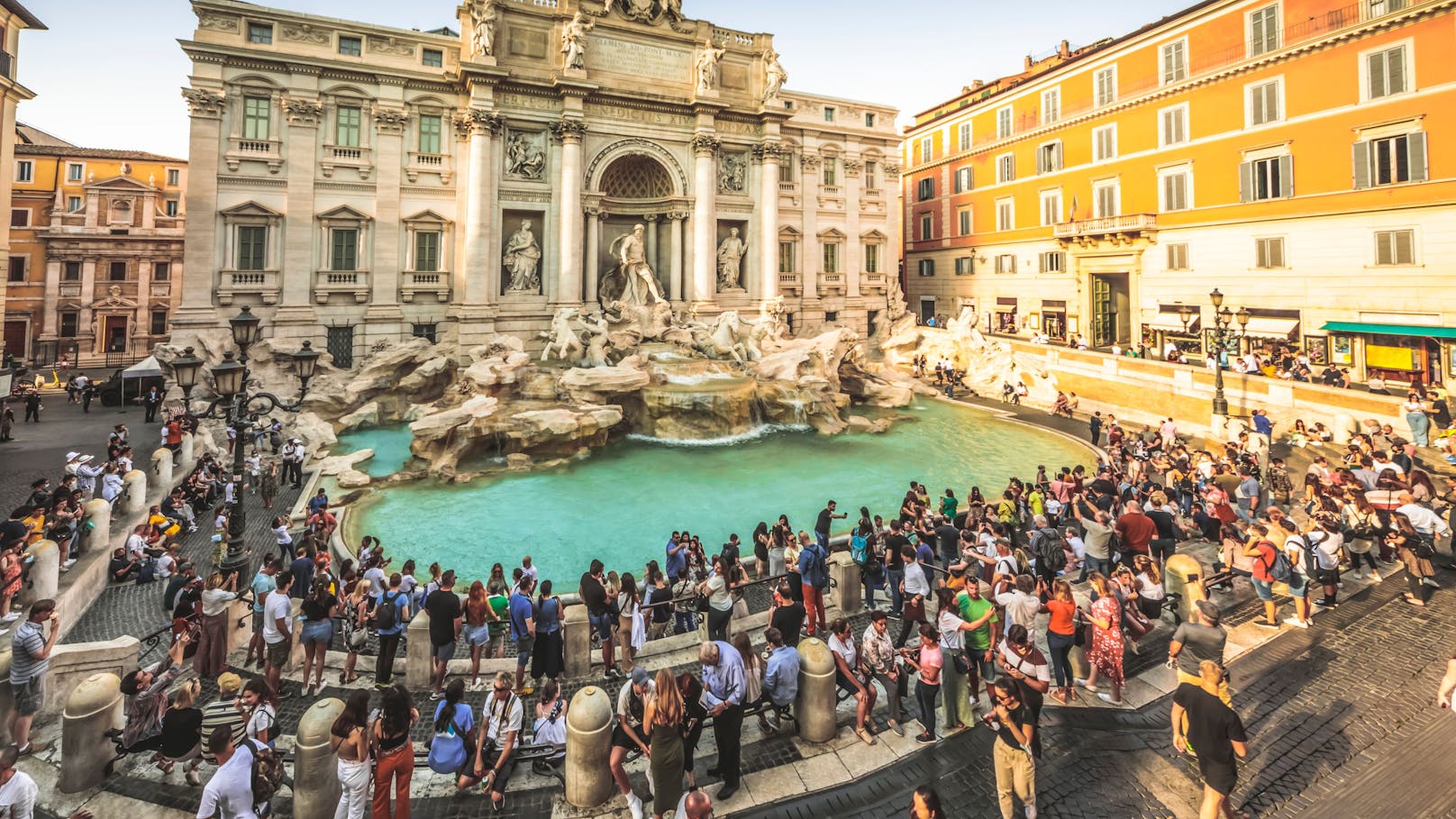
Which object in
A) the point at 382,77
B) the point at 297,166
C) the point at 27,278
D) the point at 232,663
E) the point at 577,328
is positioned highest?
the point at 382,77

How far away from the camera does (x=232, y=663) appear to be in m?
7.39

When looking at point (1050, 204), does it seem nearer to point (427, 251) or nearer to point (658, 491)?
point (658, 491)

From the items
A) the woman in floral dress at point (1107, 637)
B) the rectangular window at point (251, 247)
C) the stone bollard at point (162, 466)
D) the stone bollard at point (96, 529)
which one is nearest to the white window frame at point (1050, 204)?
the woman in floral dress at point (1107, 637)

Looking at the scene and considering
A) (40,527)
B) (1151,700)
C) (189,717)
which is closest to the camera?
(189,717)

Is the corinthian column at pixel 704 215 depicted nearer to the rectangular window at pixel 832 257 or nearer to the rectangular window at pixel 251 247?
the rectangular window at pixel 832 257

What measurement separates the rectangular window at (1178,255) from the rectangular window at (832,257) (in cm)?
1494

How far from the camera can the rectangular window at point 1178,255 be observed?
2488 centimetres

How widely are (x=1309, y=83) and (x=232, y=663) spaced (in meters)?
31.6

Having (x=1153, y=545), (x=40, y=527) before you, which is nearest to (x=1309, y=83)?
(x=1153, y=545)

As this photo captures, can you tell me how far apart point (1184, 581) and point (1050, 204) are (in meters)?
27.3

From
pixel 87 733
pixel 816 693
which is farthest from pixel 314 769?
pixel 816 693

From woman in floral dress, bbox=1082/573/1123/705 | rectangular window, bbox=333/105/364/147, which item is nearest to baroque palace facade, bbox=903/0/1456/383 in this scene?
woman in floral dress, bbox=1082/573/1123/705

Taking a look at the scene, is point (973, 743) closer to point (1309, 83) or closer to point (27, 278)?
point (1309, 83)

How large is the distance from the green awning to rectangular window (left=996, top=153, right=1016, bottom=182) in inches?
617
